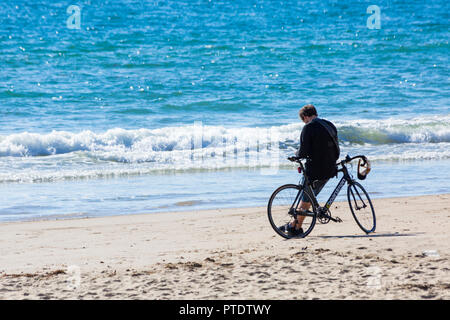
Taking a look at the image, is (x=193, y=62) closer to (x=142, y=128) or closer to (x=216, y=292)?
(x=142, y=128)

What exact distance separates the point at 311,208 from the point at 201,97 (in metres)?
18.5

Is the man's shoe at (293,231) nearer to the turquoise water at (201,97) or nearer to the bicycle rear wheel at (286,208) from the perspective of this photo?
the bicycle rear wheel at (286,208)

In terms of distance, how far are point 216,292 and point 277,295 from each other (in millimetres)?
504

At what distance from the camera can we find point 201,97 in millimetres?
25766

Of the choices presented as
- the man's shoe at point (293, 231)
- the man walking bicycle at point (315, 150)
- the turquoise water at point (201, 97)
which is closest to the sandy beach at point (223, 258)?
the man's shoe at point (293, 231)

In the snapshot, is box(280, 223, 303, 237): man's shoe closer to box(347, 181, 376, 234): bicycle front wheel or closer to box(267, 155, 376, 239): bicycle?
box(267, 155, 376, 239): bicycle

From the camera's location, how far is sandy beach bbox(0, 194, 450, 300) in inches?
208

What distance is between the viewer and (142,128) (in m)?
20.8

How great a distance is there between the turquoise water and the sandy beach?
181cm

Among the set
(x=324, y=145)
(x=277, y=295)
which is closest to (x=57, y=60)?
(x=324, y=145)

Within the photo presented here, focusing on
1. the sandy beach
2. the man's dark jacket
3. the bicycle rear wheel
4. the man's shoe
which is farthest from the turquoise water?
the man's dark jacket

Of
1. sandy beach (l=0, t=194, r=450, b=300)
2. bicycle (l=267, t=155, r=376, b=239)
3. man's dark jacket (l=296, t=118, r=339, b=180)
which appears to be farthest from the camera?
bicycle (l=267, t=155, r=376, b=239)

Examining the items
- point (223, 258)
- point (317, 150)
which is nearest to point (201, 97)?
point (317, 150)

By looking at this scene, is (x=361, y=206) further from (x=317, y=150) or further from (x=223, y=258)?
(x=223, y=258)
